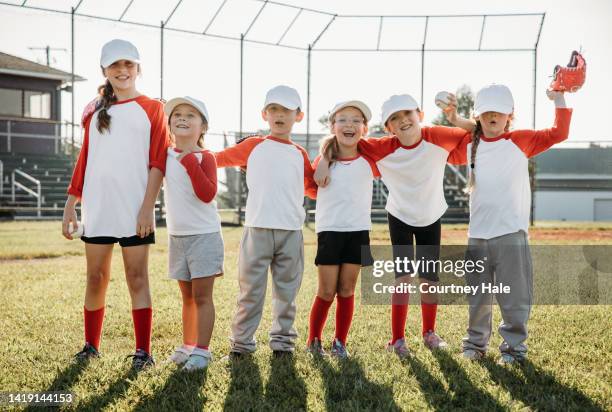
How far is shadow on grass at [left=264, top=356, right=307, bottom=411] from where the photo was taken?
287 centimetres

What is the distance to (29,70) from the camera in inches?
859

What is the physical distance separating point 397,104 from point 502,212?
916mm

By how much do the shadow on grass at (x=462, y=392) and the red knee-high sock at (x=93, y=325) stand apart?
1.99m

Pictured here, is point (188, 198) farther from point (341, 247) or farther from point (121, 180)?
point (341, 247)

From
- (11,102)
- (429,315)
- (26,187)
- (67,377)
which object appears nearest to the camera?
A: (67,377)

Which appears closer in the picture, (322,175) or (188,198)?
(188,198)

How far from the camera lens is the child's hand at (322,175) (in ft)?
12.6

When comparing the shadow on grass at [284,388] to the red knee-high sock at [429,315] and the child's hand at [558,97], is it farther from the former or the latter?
the child's hand at [558,97]

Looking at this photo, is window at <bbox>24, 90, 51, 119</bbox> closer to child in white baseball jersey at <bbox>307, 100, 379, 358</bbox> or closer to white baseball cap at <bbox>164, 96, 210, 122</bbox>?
white baseball cap at <bbox>164, 96, 210, 122</bbox>

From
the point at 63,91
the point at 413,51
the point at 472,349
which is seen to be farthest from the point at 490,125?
the point at 63,91

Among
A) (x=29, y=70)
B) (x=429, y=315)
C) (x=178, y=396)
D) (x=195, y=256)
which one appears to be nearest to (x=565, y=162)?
(x=29, y=70)

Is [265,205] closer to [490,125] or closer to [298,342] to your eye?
[298,342]

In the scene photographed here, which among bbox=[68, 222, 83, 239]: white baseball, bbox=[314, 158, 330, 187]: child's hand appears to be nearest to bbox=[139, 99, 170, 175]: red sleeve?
bbox=[68, 222, 83, 239]: white baseball

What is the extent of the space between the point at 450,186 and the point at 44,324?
A: 1855cm
